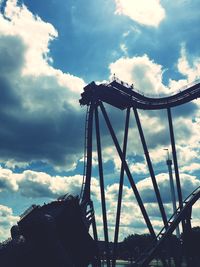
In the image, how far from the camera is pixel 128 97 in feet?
83.0

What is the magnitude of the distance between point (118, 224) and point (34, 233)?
1092 centimetres

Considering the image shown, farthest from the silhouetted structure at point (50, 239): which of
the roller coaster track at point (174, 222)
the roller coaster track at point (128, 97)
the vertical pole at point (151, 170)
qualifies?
the roller coaster track at point (128, 97)

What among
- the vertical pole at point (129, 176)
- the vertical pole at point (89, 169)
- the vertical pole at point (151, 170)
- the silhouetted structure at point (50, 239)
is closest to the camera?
the silhouetted structure at point (50, 239)

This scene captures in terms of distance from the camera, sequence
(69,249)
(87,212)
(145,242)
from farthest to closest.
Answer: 1. (145,242)
2. (87,212)
3. (69,249)

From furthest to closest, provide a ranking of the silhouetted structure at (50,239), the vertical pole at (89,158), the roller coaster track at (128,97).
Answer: the roller coaster track at (128,97) < the vertical pole at (89,158) < the silhouetted structure at (50,239)

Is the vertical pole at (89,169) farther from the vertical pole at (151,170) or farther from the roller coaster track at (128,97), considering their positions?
the vertical pole at (151,170)

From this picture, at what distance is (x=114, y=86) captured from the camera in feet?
81.9

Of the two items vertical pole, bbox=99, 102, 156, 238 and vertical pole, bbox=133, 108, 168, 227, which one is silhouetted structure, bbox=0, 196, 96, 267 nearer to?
vertical pole, bbox=99, 102, 156, 238

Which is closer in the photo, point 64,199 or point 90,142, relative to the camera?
point 64,199

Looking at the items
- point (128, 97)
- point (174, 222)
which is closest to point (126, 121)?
point (128, 97)

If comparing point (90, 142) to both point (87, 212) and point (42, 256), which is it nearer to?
point (87, 212)

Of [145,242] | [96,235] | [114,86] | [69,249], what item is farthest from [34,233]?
[145,242]

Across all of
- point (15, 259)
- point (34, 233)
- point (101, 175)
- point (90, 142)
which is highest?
point (90, 142)

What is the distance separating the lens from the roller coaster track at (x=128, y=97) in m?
24.4
